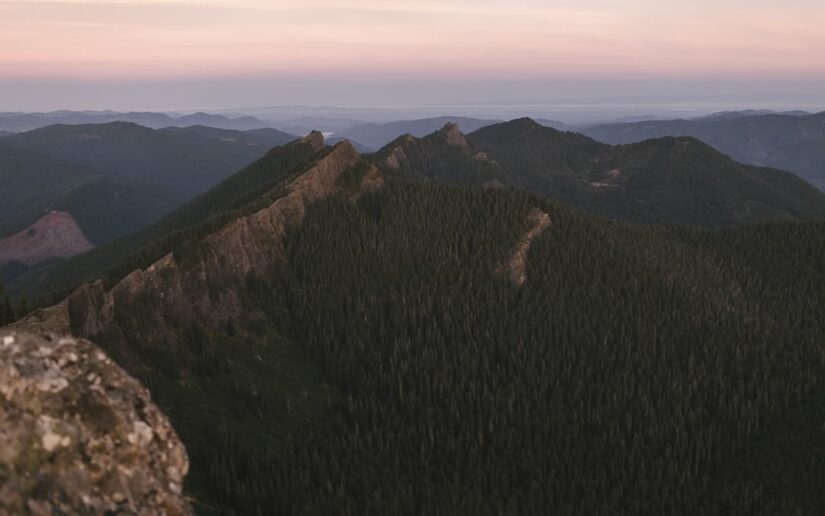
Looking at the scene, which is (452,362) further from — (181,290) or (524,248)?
(181,290)

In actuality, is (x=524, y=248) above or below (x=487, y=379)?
above

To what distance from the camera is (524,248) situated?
17325cm

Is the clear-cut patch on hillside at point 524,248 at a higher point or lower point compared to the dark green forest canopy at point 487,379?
higher

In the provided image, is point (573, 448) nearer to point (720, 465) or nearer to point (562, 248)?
point (720, 465)

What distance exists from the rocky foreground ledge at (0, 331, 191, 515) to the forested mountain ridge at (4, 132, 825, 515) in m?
47.7

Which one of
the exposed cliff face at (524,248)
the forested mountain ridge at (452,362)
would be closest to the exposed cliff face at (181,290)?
the forested mountain ridge at (452,362)

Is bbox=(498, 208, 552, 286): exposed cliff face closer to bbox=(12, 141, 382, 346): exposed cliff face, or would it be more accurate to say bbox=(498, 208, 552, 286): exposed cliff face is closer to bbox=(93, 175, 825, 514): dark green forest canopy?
bbox=(93, 175, 825, 514): dark green forest canopy

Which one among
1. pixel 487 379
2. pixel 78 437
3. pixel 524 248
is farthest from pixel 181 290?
pixel 524 248

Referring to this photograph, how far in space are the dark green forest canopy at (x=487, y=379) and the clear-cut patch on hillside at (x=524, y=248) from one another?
96.8 inches

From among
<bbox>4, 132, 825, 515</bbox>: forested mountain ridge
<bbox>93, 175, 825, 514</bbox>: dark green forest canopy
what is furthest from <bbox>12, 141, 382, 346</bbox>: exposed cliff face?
<bbox>93, 175, 825, 514</bbox>: dark green forest canopy

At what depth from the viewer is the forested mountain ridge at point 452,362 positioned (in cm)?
9069

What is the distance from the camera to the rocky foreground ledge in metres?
24.5

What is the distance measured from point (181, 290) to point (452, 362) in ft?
208

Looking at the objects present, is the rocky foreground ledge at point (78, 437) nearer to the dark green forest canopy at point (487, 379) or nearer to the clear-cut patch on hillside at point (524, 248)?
the dark green forest canopy at point (487, 379)
